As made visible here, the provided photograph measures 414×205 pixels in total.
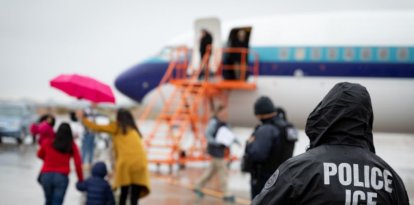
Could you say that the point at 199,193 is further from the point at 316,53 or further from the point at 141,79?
the point at 141,79

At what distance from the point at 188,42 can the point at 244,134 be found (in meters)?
10.9

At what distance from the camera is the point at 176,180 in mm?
11047

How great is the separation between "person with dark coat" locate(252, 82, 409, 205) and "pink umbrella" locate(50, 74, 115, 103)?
426 centimetres

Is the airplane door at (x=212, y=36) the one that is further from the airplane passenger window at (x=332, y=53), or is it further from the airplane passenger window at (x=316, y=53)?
the airplane passenger window at (x=332, y=53)

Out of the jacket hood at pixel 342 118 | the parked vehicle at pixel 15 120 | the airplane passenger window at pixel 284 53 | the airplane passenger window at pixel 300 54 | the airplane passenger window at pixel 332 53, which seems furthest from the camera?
the parked vehicle at pixel 15 120

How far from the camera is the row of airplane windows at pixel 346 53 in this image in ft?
41.3

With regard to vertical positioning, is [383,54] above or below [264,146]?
below

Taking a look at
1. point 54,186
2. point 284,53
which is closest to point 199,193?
point 54,186

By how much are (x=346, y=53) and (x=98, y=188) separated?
8.70 metres

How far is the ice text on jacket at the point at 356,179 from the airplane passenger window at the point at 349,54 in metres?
10.9

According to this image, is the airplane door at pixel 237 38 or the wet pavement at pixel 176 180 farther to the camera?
the airplane door at pixel 237 38

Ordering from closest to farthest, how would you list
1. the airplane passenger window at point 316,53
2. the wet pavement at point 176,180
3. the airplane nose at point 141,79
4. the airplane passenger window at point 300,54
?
the wet pavement at point 176,180
the airplane passenger window at point 316,53
the airplane passenger window at point 300,54
the airplane nose at point 141,79

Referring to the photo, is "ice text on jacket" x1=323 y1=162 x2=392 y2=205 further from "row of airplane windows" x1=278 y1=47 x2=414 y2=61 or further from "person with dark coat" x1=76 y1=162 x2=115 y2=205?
"row of airplane windows" x1=278 y1=47 x2=414 y2=61

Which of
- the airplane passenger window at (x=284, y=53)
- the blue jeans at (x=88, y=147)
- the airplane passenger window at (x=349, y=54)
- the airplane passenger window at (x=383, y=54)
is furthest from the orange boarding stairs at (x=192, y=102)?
the airplane passenger window at (x=383, y=54)
